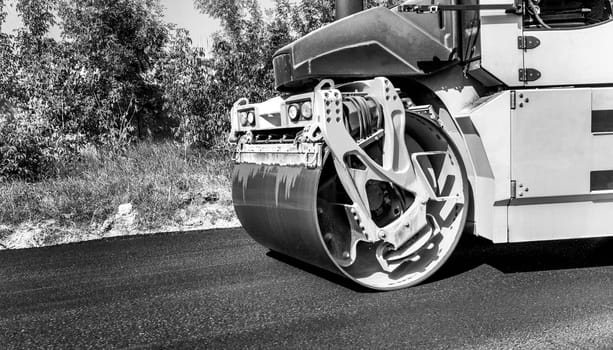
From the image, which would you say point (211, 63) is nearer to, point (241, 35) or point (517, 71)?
point (241, 35)

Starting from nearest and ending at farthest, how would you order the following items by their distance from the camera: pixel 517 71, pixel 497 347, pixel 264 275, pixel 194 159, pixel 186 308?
1. pixel 497 347
2. pixel 186 308
3. pixel 517 71
4. pixel 264 275
5. pixel 194 159

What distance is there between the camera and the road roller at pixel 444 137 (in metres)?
3.68

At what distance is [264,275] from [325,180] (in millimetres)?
796

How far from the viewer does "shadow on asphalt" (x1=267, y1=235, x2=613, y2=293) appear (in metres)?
4.17

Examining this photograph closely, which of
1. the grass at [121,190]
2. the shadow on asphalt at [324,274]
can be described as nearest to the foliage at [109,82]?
the grass at [121,190]

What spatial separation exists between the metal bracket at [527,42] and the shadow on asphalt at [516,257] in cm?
144

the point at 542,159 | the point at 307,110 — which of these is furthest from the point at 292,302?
the point at 542,159

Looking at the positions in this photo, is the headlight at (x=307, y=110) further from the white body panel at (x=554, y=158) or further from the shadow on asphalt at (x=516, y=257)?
the white body panel at (x=554, y=158)

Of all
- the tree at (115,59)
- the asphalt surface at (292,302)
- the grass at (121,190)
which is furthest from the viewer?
the tree at (115,59)

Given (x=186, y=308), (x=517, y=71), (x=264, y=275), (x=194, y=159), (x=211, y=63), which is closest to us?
(x=186, y=308)

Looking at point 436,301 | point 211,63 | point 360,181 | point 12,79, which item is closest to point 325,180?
point 360,181

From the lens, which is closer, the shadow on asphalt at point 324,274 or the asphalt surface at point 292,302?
the asphalt surface at point 292,302

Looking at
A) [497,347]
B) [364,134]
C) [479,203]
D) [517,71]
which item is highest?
[517,71]

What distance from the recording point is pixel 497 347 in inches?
111
